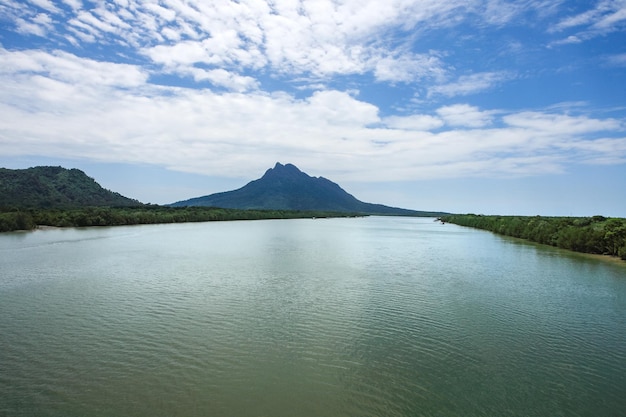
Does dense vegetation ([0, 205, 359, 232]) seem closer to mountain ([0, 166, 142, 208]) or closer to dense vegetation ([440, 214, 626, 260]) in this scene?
mountain ([0, 166, 142, 208])

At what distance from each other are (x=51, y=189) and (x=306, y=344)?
134 meters

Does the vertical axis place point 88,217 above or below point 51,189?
below

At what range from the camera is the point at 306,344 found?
1316 cm

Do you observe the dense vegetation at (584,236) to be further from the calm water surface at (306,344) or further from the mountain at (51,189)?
the mountain at (51,189)

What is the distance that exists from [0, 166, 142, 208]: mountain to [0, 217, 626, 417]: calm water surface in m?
95.2

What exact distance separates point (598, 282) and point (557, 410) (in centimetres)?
2008

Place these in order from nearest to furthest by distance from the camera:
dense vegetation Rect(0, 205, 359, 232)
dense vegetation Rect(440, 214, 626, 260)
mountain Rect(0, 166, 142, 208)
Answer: dense vegetation Rect(440, 214, 626, 260) → dense vegetation Rect(0, 205, 359, 232) → mountain Rect(0, 166, 142, 208)

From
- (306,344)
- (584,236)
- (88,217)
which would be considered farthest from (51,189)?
(306,344)

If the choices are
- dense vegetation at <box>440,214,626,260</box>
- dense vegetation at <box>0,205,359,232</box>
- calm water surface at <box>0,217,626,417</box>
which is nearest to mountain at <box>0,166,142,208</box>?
dense vegetation at <box>0,205,359,232</box>

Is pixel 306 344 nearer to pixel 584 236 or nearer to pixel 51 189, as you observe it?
pixel 584 236

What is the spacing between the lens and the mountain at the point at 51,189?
108250 millimetres

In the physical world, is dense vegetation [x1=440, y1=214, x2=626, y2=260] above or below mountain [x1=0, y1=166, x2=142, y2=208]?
below

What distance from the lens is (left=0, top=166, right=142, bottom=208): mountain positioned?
108250mm

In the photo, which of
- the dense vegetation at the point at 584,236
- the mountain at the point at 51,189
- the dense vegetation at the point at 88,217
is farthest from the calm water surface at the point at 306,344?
the mountain at the point at 51,189
